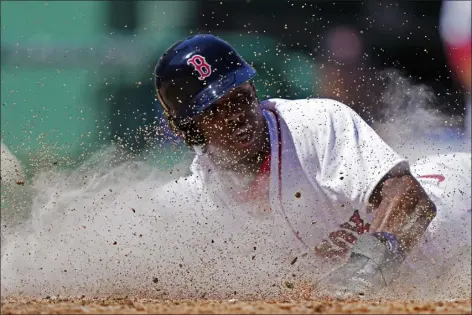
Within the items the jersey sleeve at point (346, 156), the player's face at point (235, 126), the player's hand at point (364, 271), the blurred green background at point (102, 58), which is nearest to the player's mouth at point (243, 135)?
the player's face at point (235, 126)

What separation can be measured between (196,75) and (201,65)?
2.6 inches

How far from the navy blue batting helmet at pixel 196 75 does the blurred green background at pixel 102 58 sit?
106 inches

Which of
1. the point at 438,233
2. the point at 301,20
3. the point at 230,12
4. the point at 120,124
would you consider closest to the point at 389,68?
the point at 301,20

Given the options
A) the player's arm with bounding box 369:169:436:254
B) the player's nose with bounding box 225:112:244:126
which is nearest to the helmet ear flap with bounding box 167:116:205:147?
the player's nose with bounding box 225:112:244:126

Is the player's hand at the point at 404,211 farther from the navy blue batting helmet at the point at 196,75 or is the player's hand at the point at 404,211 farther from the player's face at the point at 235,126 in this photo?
the navy blue batting helmet at the point at 196,75

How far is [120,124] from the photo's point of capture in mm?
8352

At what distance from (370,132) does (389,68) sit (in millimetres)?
3333

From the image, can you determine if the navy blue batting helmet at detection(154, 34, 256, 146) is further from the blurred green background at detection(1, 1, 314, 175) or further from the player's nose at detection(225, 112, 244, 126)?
the blurred green background at detection(1, 1, 314, 175)

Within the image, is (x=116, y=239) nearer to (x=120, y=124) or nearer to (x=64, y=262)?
(x=64, y=262)

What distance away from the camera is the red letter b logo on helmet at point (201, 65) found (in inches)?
201

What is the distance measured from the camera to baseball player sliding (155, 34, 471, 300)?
199 inches

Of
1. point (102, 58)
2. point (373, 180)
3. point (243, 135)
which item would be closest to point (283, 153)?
point (243, 135)

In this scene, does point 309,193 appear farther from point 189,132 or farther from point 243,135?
point 189,132

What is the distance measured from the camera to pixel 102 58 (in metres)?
8.34
